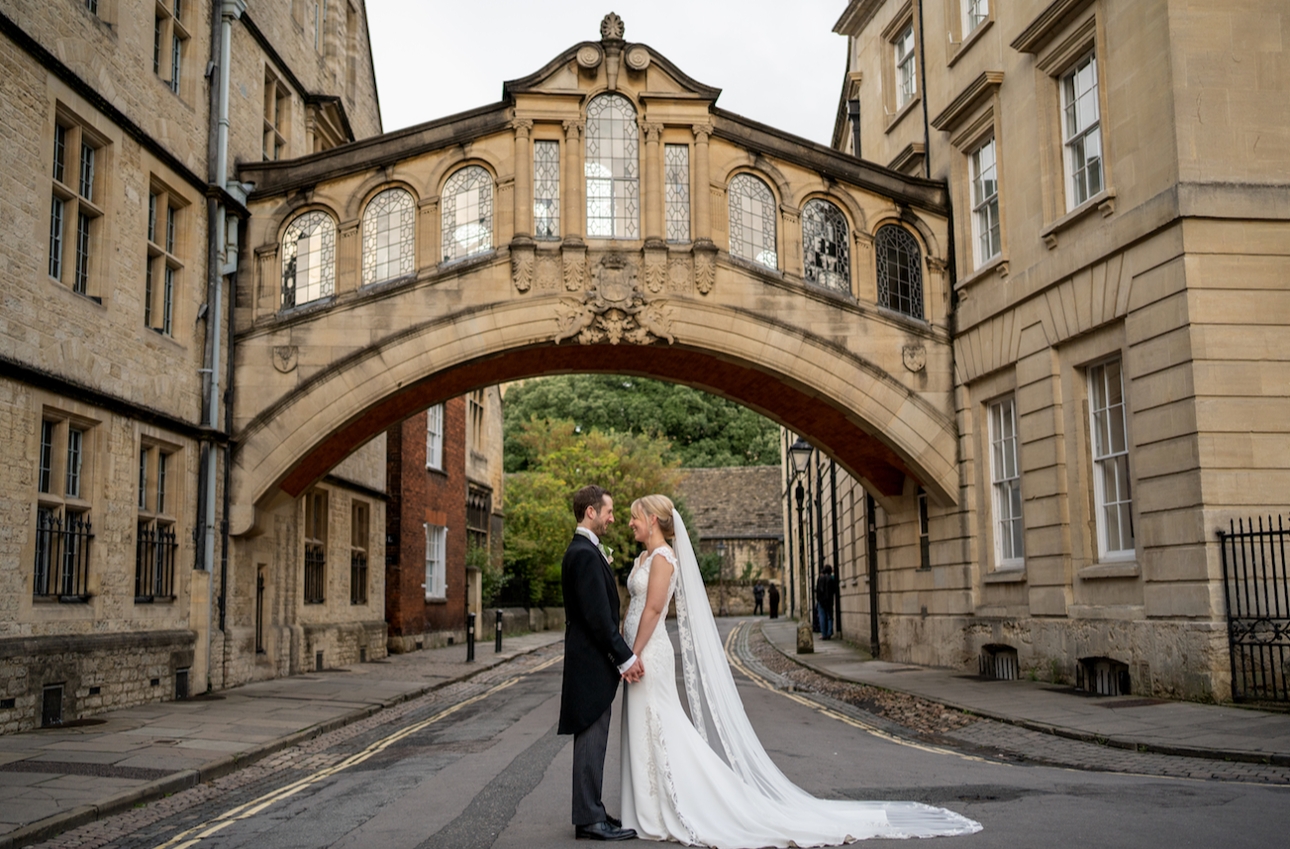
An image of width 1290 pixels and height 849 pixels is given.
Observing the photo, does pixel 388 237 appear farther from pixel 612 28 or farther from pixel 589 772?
pixel 589 772

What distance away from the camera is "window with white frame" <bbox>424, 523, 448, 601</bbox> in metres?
30.6

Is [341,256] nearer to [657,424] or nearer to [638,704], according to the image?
[638,704]

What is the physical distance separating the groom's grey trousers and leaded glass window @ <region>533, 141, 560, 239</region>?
1327 cm

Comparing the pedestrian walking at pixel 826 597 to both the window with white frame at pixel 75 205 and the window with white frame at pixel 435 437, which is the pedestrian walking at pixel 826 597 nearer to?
the window with white frame at pixel 435 437

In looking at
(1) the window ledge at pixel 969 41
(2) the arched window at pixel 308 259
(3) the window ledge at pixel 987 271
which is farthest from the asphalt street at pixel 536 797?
(1) the window ledge at pixel 969 41

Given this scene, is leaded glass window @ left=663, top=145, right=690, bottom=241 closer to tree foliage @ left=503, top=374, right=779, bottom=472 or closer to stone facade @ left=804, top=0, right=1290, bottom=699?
stone facade @ left=804, top=0, right=1290, bottom=699

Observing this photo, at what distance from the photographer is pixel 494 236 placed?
1908cm

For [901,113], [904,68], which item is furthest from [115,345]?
[904,68]

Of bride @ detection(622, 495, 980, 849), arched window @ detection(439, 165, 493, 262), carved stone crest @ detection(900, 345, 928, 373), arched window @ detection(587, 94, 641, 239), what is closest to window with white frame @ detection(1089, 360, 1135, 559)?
carved stone crest @ detection(900, 345, 928, 373)

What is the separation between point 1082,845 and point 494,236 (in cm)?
1477

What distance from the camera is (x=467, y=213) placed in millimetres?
19234

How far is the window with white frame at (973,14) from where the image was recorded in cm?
1866

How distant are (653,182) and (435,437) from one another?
1374cm

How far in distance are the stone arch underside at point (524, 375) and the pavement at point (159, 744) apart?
11.2ft
